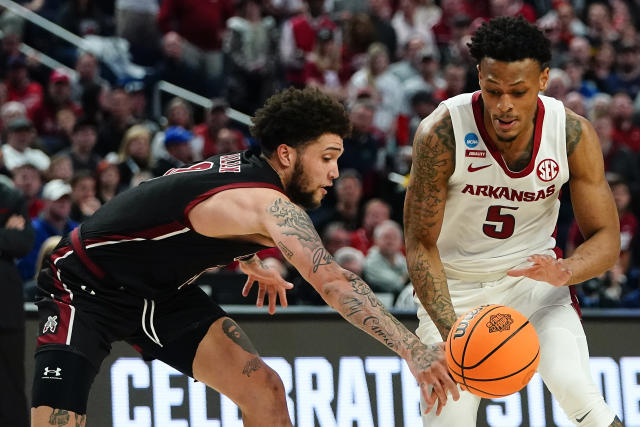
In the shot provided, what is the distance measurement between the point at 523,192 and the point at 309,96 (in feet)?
3.71

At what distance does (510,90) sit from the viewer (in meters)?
4.68

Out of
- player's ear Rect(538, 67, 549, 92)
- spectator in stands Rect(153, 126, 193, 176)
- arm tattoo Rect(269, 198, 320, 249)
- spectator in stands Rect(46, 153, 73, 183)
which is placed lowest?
arm tattoo Rect(269, 198, 320, 249)

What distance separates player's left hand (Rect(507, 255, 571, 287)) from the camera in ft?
15.0

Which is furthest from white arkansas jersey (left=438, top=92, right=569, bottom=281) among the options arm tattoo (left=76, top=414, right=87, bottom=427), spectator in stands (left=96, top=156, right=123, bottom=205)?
spectator in stands (left=96, top=156, right=123, bottom=205)

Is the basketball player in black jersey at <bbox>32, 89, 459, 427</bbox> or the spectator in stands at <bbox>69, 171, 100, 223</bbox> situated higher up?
the spectator in stands at <bbox>69, 171, 100, 223</bbox>

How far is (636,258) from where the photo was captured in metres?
10.4

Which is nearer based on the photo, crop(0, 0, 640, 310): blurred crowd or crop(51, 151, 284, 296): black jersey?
crop(51, 151, 284, 296): black jersey

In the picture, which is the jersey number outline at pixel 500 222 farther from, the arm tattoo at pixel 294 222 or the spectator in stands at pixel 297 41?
the spectator in stands at pixel 297 41

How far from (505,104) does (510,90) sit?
67 millimetres

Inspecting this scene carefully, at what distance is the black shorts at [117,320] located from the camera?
4.73 m

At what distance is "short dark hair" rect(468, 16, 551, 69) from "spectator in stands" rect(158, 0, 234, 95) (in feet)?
26.4

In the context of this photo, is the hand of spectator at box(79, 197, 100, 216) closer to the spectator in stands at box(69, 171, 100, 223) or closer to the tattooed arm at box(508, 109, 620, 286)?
the spectator in stands at box(69, 171, 100, 223)

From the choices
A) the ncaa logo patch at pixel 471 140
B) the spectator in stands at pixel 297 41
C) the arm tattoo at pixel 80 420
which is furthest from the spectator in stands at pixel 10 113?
the ncaa logo patch at pixel 471 140

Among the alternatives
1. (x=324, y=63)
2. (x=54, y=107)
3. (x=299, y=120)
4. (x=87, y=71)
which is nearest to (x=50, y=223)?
(x=54, y=107)
